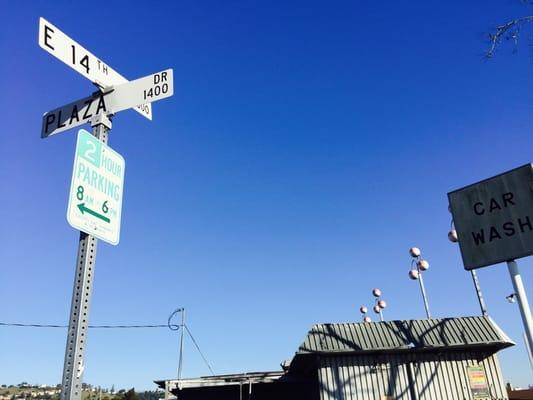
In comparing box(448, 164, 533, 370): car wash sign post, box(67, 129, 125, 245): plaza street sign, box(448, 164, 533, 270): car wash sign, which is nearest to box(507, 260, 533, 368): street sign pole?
box(448, 164, 533, 370): car wash sign post

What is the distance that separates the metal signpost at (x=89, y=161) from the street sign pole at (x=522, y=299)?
3661 mm

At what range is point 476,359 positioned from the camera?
52.4ft

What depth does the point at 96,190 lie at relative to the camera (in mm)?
3607

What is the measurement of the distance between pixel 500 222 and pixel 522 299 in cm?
73

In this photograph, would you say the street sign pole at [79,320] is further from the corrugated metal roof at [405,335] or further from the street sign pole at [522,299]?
the corrugated metal roof at [405,335]

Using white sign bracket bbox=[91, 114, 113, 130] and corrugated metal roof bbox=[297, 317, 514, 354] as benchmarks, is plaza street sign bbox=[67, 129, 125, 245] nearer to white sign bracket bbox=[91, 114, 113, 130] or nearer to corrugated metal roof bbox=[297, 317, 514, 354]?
white sign bracket bbox=[91, 114, 113, 130]

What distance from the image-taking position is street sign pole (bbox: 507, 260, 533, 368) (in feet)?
12.7

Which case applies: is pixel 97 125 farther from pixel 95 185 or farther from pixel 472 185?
pixel 472 185

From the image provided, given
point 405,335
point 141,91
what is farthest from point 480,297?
point 141,91

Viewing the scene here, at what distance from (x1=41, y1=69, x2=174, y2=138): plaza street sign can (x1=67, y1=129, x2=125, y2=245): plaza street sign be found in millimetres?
511

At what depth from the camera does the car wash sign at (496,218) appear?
401 centimetres

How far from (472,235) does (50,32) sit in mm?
4449

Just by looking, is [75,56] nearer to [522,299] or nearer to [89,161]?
[89,161]

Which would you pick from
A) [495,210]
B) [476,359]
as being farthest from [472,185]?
[476,359]
